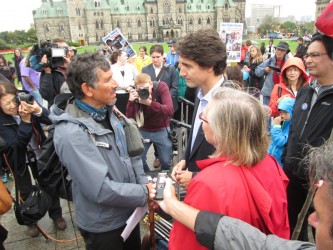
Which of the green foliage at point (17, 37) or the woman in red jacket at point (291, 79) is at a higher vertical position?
the green foliage at point (17, 37)

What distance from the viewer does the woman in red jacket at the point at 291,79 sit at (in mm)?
3902

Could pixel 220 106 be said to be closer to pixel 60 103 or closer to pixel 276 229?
pixel 276 229

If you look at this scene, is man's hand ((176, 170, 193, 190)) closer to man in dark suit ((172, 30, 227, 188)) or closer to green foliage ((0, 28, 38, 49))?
man in dark suit ((172, 30, 227, 188))

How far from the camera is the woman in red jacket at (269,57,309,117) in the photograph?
12.8 feet

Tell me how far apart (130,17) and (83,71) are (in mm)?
88843

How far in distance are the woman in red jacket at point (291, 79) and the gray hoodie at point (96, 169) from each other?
2793 millimetres

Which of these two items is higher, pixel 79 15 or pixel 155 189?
pixel 79 15

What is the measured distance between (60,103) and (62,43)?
357 cm

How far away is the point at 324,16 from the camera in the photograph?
6.70ft

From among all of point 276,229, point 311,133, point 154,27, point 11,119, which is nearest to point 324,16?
point 311,133

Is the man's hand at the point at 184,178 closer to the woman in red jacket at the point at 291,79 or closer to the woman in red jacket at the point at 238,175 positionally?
the woman in red jacket at the point at 238,175

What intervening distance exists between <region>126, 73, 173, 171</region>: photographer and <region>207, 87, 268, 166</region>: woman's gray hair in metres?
2.12

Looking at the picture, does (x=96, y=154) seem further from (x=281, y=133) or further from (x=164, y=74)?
(x=164, y=74)

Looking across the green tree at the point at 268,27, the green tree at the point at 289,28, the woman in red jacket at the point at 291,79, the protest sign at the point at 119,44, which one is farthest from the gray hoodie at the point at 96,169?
the green tree at the point at 289,28
